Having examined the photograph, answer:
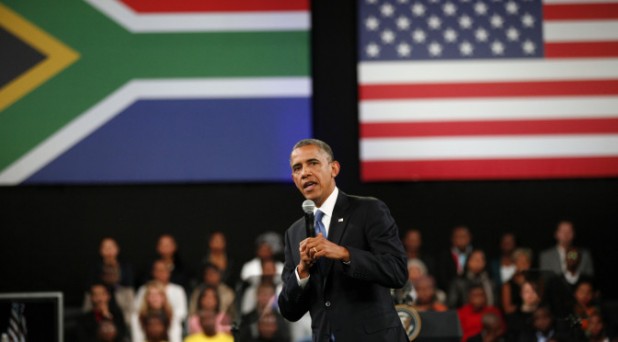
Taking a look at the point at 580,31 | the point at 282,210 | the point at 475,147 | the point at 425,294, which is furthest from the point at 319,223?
the point at 580,31

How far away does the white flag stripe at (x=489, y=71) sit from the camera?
357 inches

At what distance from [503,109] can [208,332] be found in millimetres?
3949

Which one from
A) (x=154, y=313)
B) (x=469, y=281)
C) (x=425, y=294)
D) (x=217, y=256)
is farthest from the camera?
(x=217, y=256)

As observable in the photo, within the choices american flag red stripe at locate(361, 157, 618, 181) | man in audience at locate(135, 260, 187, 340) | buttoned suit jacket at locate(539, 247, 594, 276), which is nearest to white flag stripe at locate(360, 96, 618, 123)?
american flag red stripe at locate(361, 157, 618, 181)

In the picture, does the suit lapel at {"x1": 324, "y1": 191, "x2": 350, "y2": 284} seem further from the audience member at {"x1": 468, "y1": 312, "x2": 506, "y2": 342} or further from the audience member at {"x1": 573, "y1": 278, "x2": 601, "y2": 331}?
the audience member at {"x1": 573, "y1": 278, "x2": 601, "y2": 331}

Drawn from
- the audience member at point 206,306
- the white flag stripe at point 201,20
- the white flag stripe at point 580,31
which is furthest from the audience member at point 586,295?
the white flag stripe at point 201,20

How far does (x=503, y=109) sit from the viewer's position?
356 inches

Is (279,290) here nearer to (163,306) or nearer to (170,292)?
(163,306)

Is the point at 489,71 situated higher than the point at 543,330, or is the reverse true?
the point at 489,71

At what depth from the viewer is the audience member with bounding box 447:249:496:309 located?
287 inches

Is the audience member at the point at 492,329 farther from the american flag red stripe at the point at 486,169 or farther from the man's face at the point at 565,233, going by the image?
the american flag red stripe at the point at 486,169

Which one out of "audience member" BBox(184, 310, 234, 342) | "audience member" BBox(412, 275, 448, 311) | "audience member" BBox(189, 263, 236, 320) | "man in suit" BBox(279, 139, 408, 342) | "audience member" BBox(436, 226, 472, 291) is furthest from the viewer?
"audience member" BBox(436, 226, 472, 291)

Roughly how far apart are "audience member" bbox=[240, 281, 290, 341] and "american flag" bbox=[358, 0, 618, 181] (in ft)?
12.9

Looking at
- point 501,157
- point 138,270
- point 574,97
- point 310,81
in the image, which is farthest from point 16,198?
point 574,97
